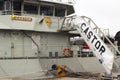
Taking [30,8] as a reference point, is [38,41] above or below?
below

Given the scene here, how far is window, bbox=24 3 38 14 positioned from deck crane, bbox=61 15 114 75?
2.32 meters

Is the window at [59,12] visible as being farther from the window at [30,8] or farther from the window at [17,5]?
the window at [17,5]

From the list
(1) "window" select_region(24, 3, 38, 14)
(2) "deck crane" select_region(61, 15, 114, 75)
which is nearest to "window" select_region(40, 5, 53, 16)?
(1) "window" select_region(24, 3, 38, 14)

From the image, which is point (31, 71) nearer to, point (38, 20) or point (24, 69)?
point (24, 69)

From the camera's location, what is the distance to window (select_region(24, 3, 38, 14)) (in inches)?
839

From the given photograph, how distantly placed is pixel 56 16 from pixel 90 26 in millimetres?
4270

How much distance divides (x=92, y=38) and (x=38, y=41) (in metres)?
4.22

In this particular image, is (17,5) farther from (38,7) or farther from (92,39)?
(92,39)

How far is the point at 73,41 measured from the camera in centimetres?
2584

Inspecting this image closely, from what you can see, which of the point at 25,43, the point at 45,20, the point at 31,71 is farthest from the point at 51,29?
the point at 31,71

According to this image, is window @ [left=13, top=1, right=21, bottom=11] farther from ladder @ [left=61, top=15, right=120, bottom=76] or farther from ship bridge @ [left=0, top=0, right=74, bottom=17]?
ladder @ [left=61, top=15, right=120, bottom=76]

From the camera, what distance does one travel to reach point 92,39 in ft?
61.6

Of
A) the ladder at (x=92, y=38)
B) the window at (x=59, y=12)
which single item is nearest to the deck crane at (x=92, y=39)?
the ladder at (x=92, y=38)

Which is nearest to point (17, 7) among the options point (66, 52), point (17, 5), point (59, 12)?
point (17, 5)
